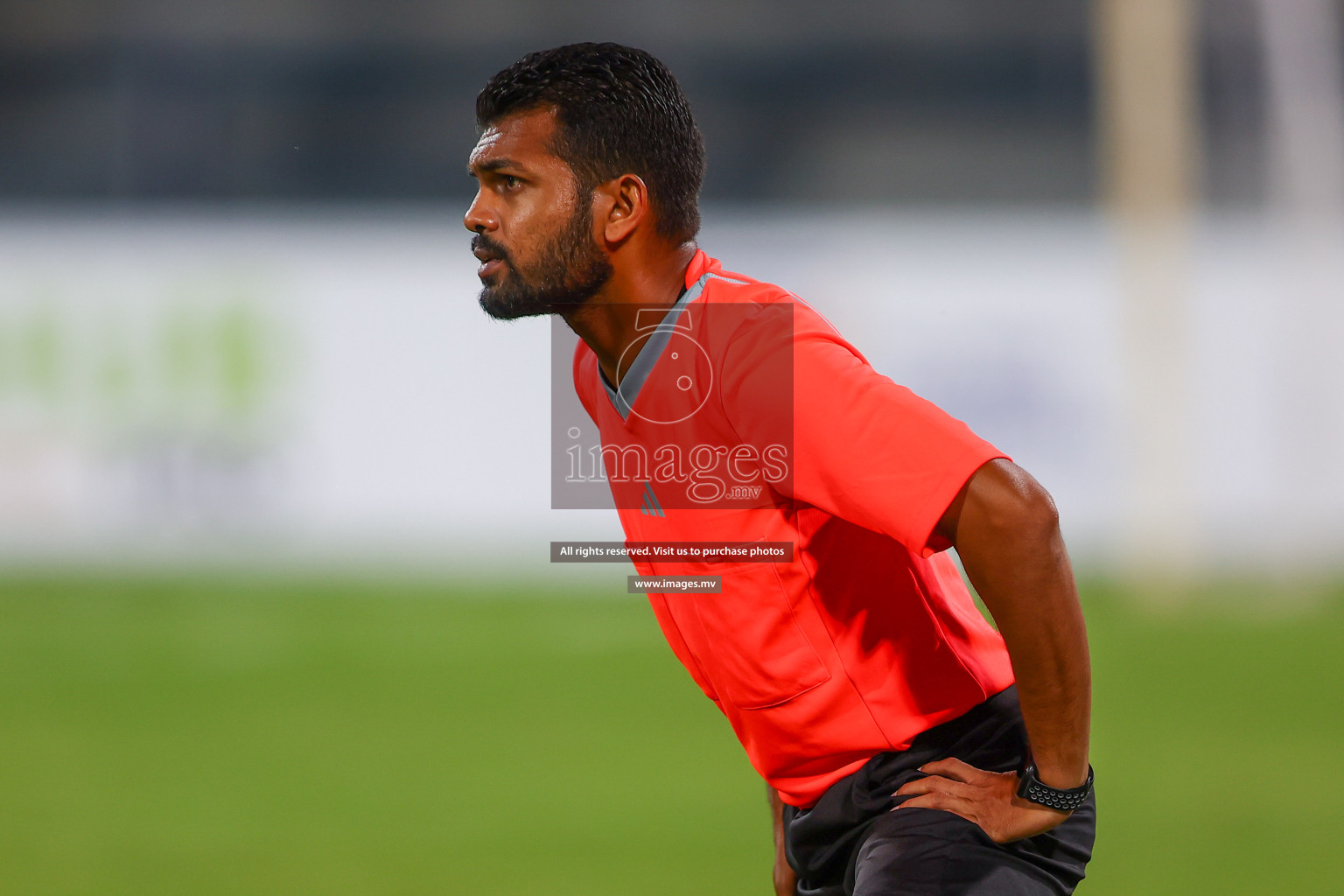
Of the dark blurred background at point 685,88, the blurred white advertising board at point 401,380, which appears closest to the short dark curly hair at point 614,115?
the blurred white advertising board at point 401,380

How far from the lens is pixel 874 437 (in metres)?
1.94

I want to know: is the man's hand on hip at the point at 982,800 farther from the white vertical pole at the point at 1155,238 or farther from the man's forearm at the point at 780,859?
the white vertical pole at the point at 1155,238

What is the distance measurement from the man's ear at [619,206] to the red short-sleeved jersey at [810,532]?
0.14 meters

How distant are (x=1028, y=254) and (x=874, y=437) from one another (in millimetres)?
10381

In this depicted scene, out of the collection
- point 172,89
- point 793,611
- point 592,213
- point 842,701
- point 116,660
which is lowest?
point 116,660

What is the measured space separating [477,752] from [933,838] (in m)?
4.94

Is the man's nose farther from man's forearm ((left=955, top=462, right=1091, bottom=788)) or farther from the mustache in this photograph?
man's forearm ((left=955, top=462, right=1091, bottom=788))

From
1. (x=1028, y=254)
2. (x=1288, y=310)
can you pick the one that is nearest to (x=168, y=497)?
(x=1028, y=254)

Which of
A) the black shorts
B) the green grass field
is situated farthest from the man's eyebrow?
the green grass field

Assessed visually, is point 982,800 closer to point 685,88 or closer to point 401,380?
point 401,380

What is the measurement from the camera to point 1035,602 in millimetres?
1981

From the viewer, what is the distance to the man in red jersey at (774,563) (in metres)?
2.09

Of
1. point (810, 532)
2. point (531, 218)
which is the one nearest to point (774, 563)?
point (810, 532)

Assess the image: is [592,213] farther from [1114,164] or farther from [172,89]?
[172,89]
